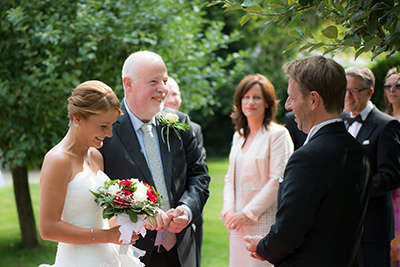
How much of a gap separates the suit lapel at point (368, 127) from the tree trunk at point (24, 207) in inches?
228

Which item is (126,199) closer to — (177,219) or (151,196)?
(151,196)

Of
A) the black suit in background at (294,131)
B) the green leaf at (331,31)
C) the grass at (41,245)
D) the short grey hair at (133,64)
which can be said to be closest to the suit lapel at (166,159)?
the short grey hair at (133,64)

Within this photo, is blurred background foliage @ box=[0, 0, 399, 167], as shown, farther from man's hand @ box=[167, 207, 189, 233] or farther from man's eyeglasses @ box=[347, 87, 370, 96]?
man's hand @ box=[167, 207, 189, 233]

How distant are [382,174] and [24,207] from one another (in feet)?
20.3

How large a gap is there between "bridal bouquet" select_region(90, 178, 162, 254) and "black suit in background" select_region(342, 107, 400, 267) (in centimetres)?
258

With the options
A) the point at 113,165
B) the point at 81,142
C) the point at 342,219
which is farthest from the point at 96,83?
the point at 342,219

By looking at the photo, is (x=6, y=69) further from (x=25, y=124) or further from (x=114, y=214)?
(x=114, y=214)

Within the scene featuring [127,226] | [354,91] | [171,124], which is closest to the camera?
[127,226]

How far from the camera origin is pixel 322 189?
2449 millimetres

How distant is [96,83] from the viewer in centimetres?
304

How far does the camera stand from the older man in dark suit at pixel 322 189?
246 centimetres

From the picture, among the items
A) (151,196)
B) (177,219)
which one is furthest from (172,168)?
(151,196)

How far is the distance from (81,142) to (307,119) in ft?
5.18

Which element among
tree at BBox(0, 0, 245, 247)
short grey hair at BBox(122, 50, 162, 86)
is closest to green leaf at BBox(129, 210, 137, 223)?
short grey hair at BBox(122, 50, 162, 86)
